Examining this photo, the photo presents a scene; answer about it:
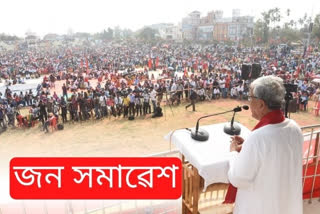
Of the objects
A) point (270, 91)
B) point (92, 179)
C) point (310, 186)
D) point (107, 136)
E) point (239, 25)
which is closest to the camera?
point (270, 91)

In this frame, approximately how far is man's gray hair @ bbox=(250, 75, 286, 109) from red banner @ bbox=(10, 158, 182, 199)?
1.12m

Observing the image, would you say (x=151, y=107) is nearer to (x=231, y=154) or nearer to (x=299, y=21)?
(x=231, y=154)

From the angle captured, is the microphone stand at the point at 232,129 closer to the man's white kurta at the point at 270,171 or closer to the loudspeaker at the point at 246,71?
the man's white kurta at the point at 270,171

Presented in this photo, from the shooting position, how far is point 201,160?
1612 millimetres

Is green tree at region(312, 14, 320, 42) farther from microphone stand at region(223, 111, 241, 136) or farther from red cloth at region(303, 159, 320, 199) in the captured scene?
microphone stand at region(223, 111, 241, 136)

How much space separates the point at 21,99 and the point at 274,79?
13.1 metres

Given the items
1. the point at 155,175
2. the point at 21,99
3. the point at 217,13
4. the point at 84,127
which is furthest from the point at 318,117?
the point at 217,13

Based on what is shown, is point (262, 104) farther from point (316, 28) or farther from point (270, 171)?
point (316, 28)

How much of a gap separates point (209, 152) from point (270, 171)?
0.40 m

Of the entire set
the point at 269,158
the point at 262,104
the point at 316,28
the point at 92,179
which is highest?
the point at 316,28

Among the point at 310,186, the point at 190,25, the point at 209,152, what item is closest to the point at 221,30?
the point at 190,25

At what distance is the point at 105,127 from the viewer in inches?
373

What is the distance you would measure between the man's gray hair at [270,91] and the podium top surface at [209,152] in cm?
47

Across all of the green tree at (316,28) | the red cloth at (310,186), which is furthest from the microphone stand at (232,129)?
the green tree at (316,28)
